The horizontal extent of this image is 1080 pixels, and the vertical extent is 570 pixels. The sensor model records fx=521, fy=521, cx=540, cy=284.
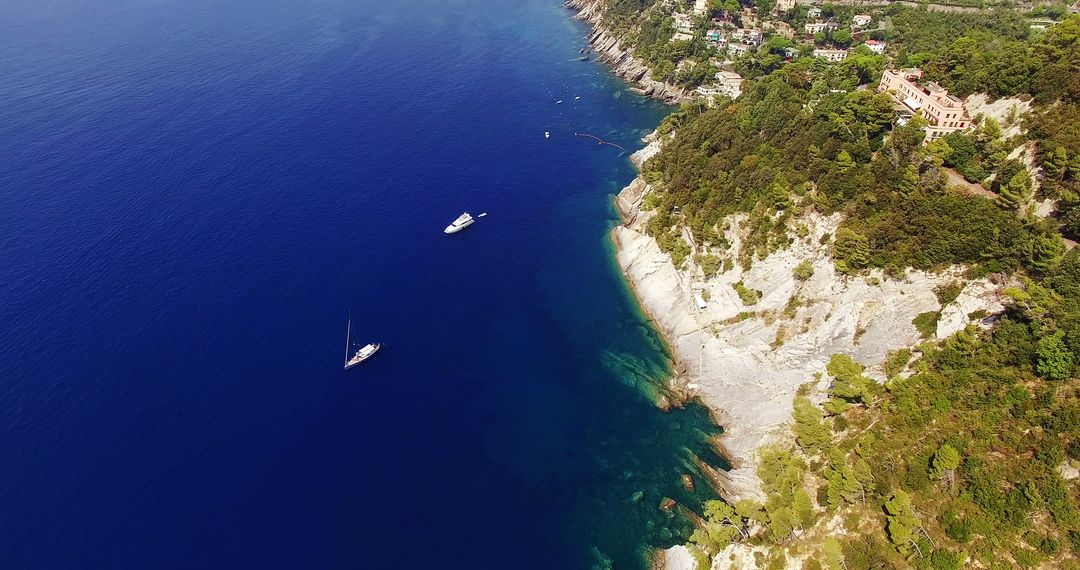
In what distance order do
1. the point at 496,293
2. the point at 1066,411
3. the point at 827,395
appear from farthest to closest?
the point at 496,293
the point at 827,395
the point at 1066,411

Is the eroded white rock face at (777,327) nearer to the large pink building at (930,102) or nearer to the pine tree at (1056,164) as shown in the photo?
the pine tree at (1056,164)

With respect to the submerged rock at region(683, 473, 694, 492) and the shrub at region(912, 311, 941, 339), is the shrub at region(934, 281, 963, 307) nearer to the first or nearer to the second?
the shrub at region(912, 311, 941, 339)

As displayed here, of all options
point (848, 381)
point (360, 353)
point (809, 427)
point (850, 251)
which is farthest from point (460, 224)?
point (848, 381)

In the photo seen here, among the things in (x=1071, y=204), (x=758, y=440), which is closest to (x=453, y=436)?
(x=758, y=440)

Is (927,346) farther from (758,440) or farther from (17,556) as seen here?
(17,556)

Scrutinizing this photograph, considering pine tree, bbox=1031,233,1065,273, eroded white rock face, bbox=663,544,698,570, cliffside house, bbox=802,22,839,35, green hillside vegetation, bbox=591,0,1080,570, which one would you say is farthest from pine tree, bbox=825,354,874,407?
cliffside house, bbox=802,22,839,35

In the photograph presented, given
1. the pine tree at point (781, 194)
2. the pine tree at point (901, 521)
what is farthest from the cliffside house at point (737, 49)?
the pine tree at point (901, 521)

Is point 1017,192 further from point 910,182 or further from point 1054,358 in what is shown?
point 1054,358
